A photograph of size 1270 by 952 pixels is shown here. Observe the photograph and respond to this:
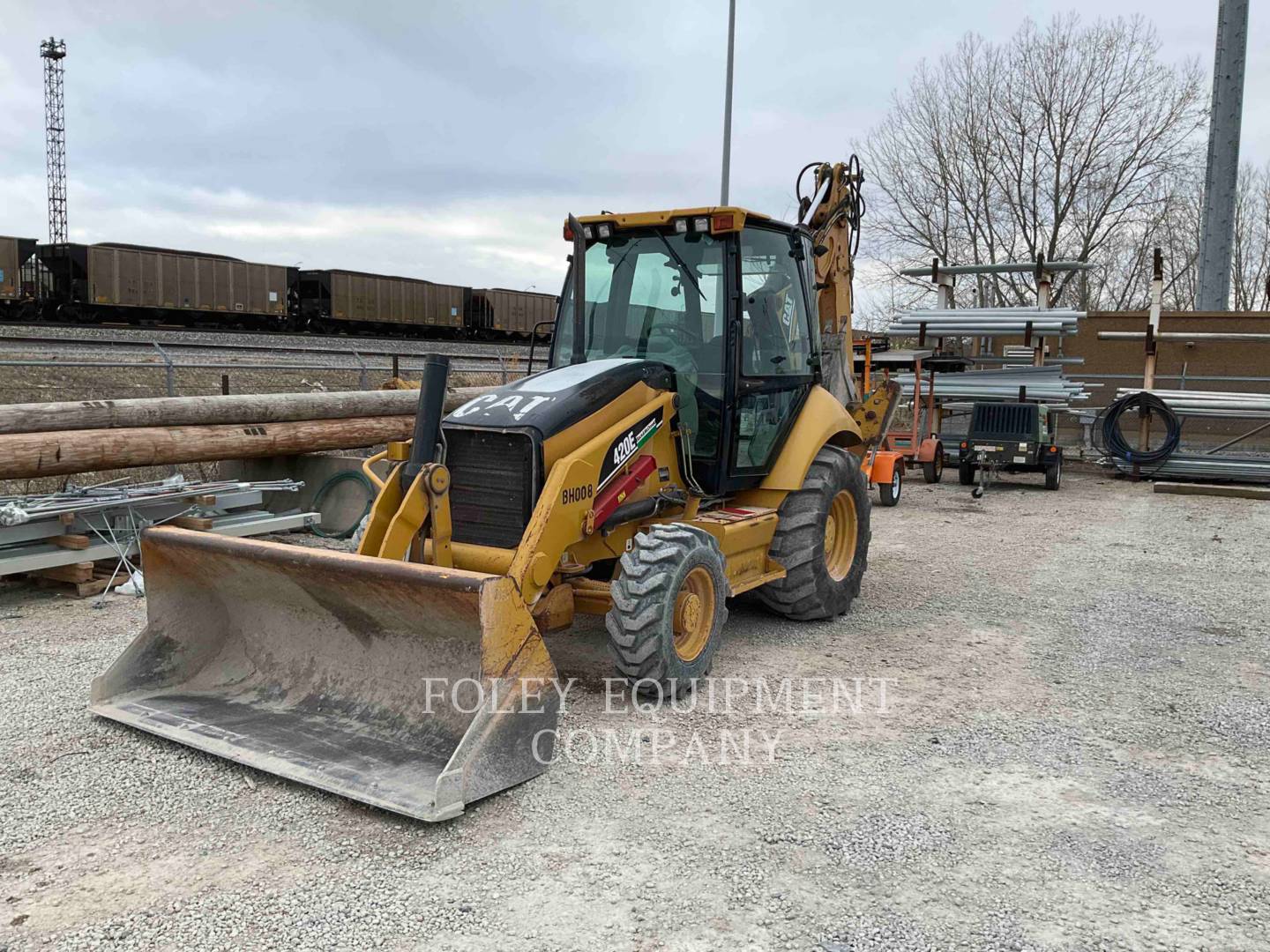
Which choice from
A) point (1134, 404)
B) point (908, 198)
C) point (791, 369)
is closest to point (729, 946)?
point (791, 369)

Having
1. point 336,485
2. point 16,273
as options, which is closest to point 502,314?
point 16,273

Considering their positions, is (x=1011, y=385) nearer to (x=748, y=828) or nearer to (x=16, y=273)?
(x=748, y=828)

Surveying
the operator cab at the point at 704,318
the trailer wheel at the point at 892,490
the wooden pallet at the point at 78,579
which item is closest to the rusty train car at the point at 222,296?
the trailer wheel at the point at 892,490

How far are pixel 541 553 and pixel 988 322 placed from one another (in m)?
13.2

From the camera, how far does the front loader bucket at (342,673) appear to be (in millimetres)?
3904

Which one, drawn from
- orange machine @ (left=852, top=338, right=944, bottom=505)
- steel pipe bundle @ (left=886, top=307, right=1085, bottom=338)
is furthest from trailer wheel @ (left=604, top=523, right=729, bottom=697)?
steel pipe bundle @ (left=886, top=307, right=1085, bottom=338)

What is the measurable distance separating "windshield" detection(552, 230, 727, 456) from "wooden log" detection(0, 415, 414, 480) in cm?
399

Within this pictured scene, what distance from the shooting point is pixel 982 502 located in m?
13.9

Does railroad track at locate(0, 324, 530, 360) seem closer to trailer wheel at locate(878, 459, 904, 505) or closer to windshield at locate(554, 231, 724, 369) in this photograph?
trailer wheel at locate(878, 459, 904, 505)

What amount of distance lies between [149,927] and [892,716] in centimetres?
335

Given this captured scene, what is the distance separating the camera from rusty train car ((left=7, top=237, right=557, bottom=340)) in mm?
26312

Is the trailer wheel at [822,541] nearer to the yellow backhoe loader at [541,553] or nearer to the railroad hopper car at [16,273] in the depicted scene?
the yellow backhoe loader at [541,553]

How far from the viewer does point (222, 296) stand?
29.9 meters

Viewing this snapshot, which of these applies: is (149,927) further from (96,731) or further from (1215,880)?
(1215,880)
